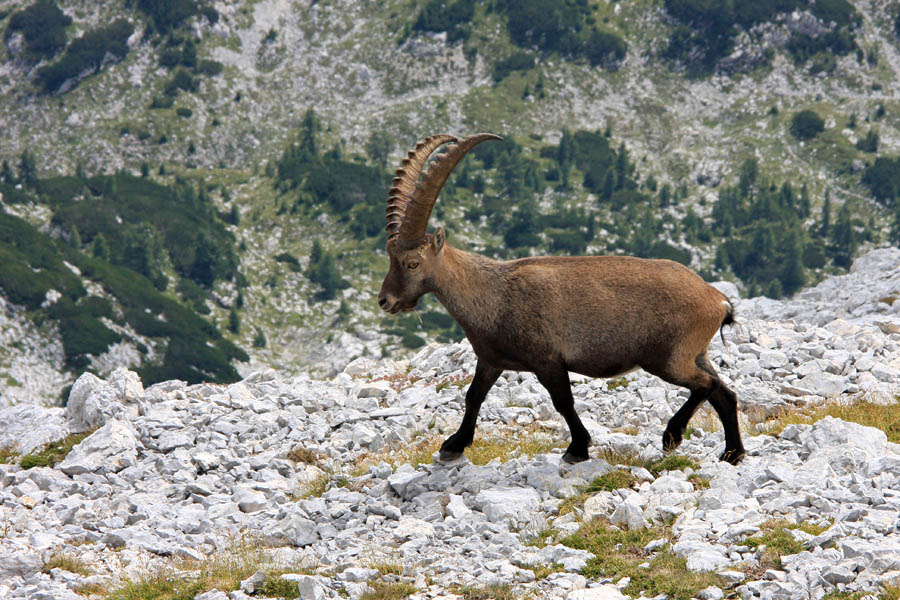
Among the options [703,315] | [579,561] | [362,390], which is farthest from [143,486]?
[703,315]

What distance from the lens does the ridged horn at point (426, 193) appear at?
11.7 meters

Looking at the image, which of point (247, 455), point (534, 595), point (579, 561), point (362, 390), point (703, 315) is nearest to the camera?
point (534, 595)

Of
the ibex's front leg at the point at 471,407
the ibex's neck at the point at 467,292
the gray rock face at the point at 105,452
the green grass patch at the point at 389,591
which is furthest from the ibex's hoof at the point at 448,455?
the gray rock face at the point at 105,452

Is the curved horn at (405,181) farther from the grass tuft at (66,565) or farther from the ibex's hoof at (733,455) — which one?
the grass tuft at (66,565)

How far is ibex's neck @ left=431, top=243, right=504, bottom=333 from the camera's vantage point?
12133 millimetres

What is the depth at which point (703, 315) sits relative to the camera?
11.9 meters

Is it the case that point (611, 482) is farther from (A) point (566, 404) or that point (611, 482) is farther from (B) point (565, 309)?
(B) point (565, 309)

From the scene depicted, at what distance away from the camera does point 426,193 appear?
461 inches

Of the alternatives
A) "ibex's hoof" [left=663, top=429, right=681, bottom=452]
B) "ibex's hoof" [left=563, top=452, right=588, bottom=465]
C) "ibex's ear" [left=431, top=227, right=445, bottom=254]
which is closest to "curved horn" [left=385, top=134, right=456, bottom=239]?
"ibex's ear" [left=431, top=227, right=445, bottom=254]

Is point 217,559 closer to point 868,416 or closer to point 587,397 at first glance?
point 587,397

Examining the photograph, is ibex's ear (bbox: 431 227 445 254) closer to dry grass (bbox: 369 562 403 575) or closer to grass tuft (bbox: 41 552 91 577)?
dry grass (bbox: 369 562 403 575)

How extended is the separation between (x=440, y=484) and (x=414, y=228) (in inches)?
142

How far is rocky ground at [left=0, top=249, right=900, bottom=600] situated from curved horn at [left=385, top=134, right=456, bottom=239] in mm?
3659

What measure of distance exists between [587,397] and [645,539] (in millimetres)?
6963
